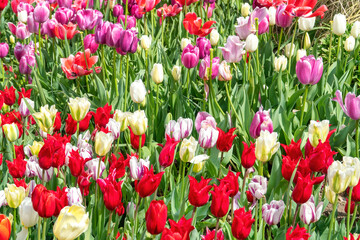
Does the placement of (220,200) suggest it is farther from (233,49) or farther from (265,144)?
(233,49)

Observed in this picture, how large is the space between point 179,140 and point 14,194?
1.91ft

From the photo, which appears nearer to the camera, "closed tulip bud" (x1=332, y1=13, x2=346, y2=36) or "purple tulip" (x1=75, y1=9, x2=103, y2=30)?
"closed tulip bud" (x1=332, y1=13, x2=346, y2=36)

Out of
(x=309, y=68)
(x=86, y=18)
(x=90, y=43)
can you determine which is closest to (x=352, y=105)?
(x=309, y=68)

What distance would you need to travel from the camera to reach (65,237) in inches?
45.0

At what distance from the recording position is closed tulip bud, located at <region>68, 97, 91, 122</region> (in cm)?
188

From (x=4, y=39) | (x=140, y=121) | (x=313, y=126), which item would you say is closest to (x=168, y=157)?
(x=140, y=121)

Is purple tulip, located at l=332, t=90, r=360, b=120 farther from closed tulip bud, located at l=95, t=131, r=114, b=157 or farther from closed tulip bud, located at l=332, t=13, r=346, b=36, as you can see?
closed tulip bud, located at l=332, t=13, r=346, b=36

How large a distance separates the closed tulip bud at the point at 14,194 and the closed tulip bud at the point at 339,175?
0.82 m

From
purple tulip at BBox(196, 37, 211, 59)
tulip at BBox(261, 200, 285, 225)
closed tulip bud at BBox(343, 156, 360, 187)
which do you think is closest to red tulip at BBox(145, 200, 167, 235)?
tulip at BBox(261, 200, 285, 225)

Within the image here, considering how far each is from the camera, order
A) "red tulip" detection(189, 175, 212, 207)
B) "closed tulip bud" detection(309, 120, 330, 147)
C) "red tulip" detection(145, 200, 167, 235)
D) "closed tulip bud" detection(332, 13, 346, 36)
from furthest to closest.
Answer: "closed tulip bud" detection(332, 13, 346, 36) → "closed tulip bud" detection(309, 120, 330, 147) → "red tulip" detection(189, 175, 212, 207) → "red tulip" detection(145, 200, 167, 235)

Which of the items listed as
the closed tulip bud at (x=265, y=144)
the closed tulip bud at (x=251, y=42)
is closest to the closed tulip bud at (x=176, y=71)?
the closed tulip bud at (x=251, y=42)

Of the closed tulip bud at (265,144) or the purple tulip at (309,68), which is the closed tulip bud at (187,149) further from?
the purple tulip at (309,68)

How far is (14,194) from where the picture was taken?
148 centimetres

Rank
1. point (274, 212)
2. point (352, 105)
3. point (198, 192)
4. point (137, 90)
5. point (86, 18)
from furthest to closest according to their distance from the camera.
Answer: point (86, 18), point (137, 90), point (352, 105), point (274, 212), point (198, 192)
